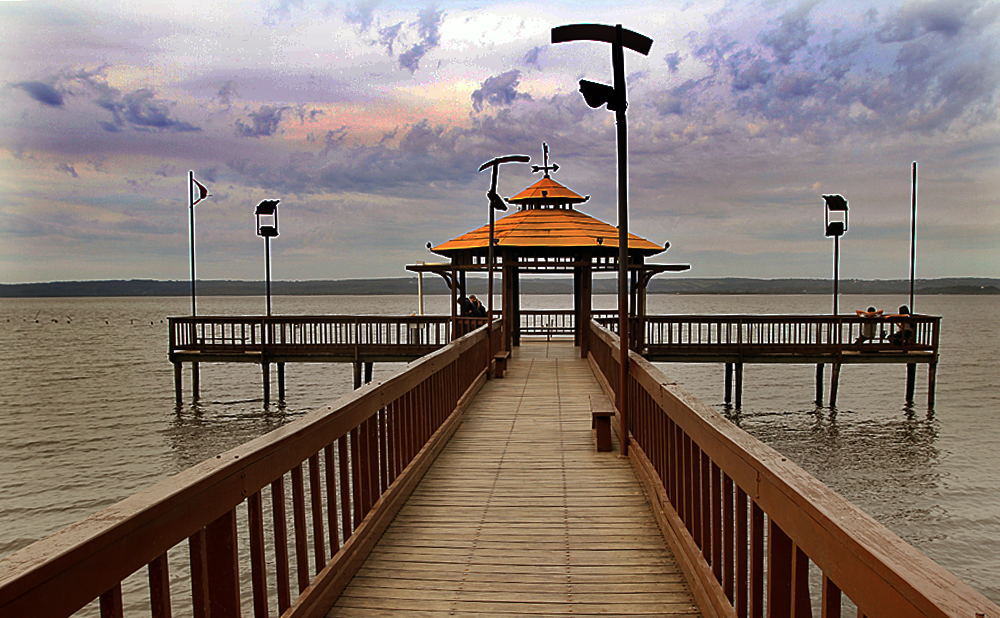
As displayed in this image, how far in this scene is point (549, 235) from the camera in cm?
1692

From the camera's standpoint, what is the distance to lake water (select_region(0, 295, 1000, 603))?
39.0 ft

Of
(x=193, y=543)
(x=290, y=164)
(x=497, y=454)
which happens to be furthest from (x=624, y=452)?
(x=290, y=164)

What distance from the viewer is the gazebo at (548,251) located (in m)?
16.5

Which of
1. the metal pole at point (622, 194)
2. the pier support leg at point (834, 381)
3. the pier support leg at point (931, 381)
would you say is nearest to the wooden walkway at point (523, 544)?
the metal pole at point (622, 194)

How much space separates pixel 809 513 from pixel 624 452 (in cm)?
440

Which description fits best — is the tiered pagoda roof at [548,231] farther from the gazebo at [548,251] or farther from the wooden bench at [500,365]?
the wooden bench at [500,365]

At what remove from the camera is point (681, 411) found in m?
3.78

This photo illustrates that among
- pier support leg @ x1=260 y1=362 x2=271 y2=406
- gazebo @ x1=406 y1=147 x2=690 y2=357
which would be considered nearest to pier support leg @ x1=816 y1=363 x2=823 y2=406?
gazebo @ x1=406 y1=147 x2=690 y2=357

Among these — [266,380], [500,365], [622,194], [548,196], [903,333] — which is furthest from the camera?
[266,380]

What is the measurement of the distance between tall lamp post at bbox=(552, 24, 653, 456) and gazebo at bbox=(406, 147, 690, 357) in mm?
9534

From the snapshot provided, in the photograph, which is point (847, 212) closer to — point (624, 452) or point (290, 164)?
point (624, 452)

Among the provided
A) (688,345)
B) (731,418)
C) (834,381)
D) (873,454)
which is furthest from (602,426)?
(834,381)

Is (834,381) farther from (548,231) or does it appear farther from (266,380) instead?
(266,380)

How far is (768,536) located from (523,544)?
2264mm
